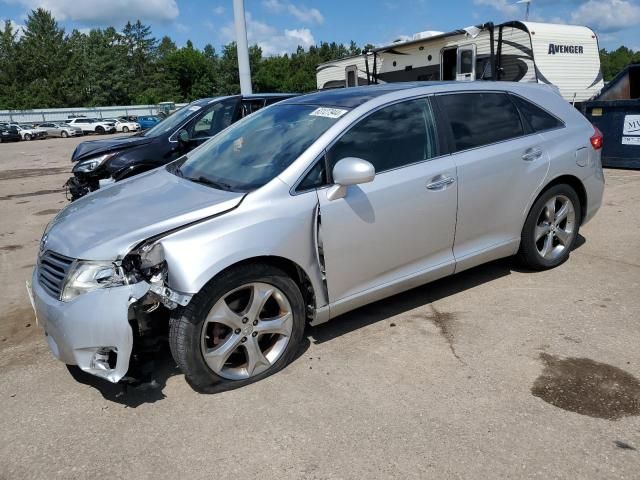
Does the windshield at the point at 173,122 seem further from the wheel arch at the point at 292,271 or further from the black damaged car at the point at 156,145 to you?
the wheel arch at the point at 292,271

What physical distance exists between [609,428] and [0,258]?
6443mm

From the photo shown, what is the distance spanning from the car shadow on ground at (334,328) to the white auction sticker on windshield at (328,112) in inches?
60.2

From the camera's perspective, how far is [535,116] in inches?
177

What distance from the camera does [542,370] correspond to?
3223 mm

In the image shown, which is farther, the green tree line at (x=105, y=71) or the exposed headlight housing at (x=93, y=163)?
the green tree line at (x=105, y=71)

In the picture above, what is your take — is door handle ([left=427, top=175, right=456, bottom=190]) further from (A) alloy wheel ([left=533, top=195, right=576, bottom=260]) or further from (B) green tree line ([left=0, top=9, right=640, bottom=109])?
(B) green tree line ([left=0, top=9, right=640, bottom=109])

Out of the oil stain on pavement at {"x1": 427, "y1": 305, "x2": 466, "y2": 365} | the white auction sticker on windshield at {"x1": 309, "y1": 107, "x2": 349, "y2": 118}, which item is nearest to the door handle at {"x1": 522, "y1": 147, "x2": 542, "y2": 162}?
the oil stain on pavement at {"x1": 427, "y1": 305, "x2": 466, "y2": 365}

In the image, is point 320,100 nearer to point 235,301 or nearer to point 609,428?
point 235,301

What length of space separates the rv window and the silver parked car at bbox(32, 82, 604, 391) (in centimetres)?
766

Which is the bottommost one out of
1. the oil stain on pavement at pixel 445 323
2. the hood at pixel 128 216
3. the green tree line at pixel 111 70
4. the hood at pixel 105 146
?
the oil stain on pavement at pixel 445 323

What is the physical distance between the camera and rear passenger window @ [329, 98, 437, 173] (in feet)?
11.6

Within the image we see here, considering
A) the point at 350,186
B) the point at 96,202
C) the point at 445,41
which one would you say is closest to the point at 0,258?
the point at 96,202

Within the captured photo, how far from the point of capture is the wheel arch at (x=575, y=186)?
452cm

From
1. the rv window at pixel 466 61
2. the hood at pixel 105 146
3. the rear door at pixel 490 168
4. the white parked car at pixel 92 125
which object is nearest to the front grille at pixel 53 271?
the rear door at pixel 490 168
